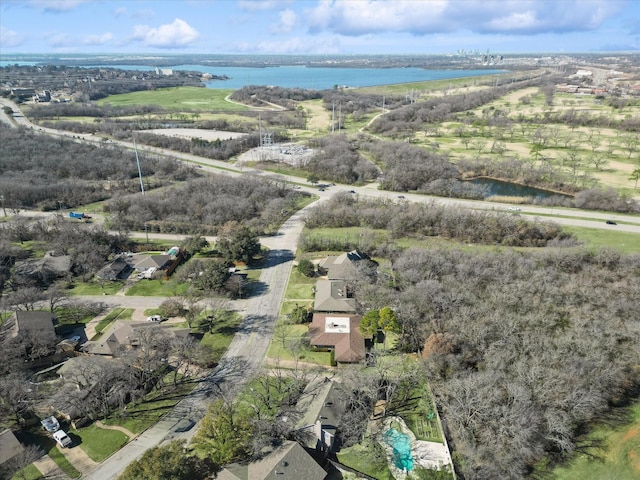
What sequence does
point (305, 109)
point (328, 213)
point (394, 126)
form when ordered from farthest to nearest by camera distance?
point (305, 109)
point (394, 126)
point (328, 213)

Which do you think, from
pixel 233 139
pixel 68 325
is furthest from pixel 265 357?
pixel 233 139

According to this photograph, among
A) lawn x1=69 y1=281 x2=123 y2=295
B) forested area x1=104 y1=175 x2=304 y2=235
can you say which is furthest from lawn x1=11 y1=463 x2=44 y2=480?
forested area x1=104 y1=175 x2=304 y2=235

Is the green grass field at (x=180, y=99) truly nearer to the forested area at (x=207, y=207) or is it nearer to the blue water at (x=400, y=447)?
the forested area at (x=207, y=207)

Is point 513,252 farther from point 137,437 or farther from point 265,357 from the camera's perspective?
point 137,437

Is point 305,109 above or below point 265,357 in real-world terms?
above

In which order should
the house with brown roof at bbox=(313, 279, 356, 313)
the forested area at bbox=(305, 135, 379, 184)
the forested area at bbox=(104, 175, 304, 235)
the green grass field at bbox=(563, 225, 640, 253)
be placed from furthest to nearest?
the forested area at bbox=(305, 135, 379, 184)
the forested area at bbox=(104, 175, 304, 235)
the green grass field at bbox=(563, 225, 640, 253)
the house with brown roof at bbox=(313, 279, 356, 313)

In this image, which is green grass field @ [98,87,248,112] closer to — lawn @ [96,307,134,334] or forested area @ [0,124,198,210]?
forested area @ [0,124,198,210]

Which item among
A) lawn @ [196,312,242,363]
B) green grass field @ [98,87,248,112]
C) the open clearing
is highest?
green grass field @ [98,87,248,112]
